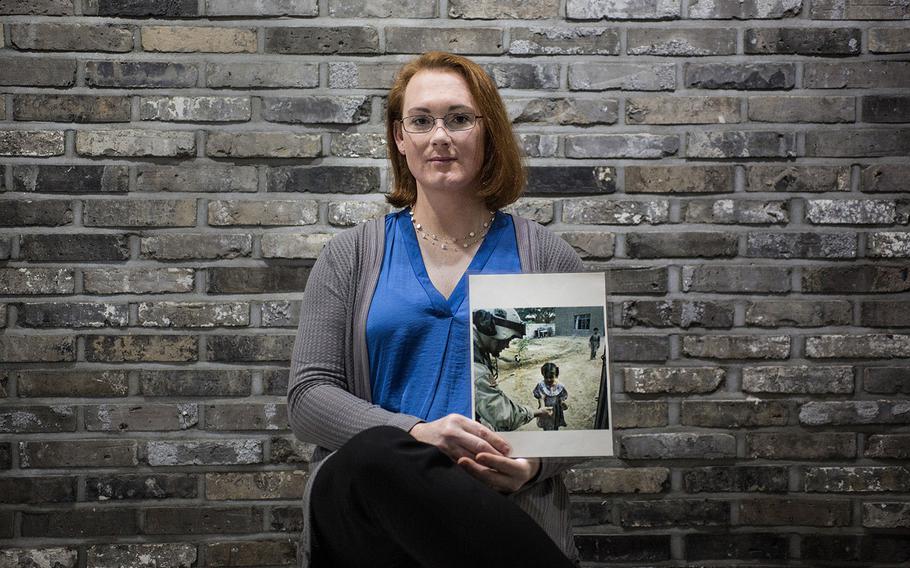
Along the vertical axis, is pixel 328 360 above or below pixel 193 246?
below

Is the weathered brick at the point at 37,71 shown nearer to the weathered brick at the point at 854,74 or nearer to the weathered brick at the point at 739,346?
the weathered brick at the point at 739,346

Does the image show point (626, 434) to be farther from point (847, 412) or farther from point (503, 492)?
point (503, 492)

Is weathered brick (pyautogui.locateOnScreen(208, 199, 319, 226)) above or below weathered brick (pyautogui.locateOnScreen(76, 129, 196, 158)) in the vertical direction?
below

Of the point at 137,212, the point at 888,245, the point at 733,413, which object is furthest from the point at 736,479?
the point at 137,212

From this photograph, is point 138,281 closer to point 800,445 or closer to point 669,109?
point 669,109

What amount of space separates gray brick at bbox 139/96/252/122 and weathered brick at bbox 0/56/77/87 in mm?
178

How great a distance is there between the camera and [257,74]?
1.98m

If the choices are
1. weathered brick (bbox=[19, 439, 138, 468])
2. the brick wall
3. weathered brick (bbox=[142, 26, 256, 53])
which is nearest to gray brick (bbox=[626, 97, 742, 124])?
the brick wall

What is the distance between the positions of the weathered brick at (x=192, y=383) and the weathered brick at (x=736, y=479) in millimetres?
1080

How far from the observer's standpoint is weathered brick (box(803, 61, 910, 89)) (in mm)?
2014

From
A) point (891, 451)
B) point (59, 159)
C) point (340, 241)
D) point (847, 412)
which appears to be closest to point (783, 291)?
point (847, 412)

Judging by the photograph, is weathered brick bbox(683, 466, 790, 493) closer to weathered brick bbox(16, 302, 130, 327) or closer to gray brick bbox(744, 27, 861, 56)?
gray brick bbox(744, 27, 861, 56)

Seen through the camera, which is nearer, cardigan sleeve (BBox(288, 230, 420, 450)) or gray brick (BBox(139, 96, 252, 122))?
cardigan sleeve (BBox(288, 230, 420, 450))

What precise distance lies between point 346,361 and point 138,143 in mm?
908
